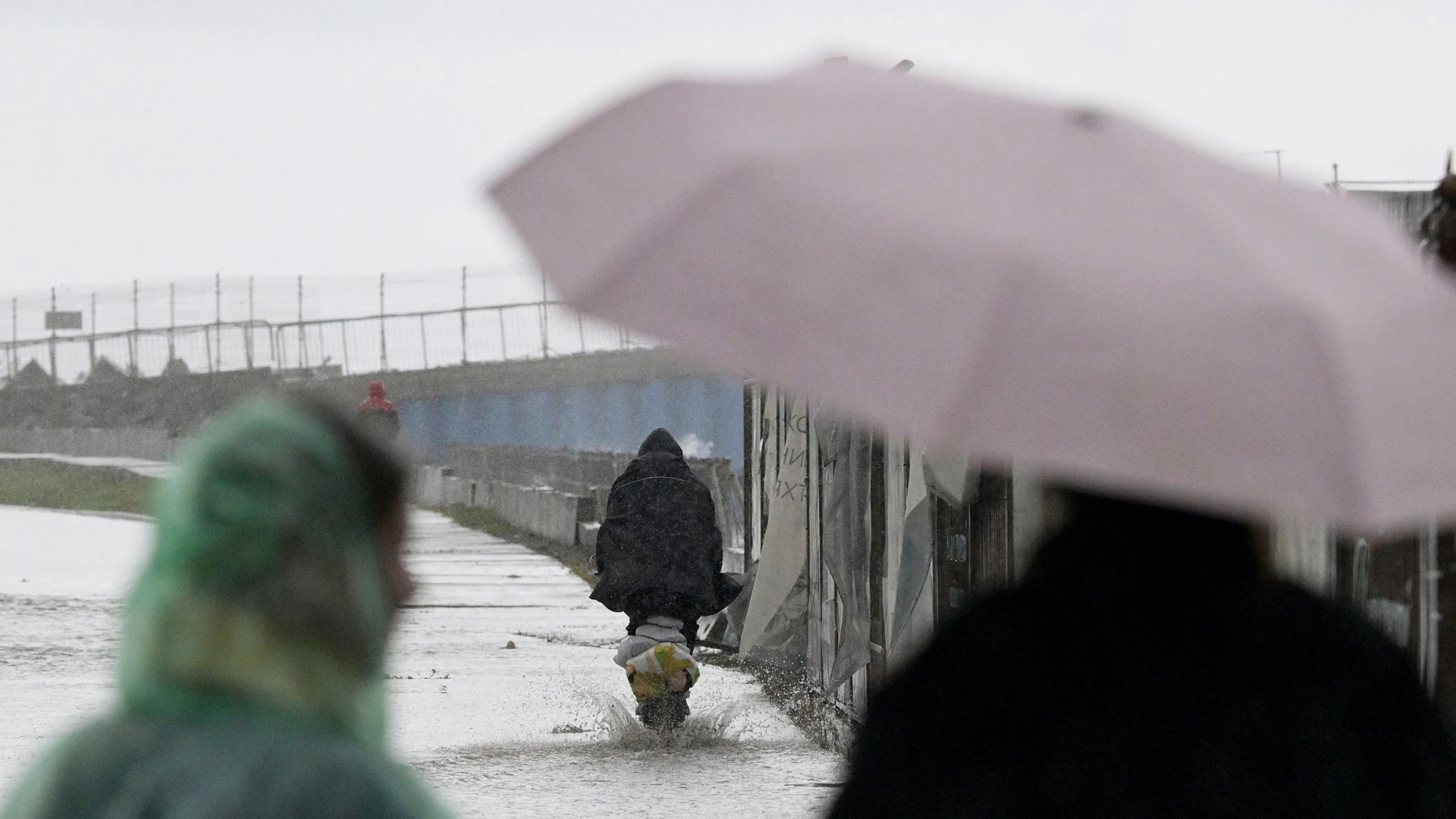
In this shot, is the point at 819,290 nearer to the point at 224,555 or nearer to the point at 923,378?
the point at 923,378

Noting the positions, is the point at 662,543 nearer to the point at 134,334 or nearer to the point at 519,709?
the point at 519,709

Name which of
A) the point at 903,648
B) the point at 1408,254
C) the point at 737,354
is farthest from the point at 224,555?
the point at 903,648

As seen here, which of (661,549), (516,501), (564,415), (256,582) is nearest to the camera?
(256,582)

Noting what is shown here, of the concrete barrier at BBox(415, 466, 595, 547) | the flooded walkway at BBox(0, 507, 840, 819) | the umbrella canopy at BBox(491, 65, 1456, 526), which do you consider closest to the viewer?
the umbrella canopy at BBox(491, 65, 1456, 526)

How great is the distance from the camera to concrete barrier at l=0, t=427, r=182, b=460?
148ft

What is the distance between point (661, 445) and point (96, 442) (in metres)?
38.6

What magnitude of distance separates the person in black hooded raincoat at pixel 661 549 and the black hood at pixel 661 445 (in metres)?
0.06

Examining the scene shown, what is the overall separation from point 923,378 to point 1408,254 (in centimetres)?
95

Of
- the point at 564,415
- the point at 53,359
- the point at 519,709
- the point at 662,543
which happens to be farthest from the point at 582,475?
the point at 53,359

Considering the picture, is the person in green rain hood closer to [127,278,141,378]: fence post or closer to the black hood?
the black hood

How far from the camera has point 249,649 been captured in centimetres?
213

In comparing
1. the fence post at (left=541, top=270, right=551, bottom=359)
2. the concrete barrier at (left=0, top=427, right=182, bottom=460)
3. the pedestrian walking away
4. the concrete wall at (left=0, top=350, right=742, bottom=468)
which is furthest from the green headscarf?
the fence post at (left=541, top=270, right=551, bottom=359)

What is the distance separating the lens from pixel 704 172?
9.36 ft

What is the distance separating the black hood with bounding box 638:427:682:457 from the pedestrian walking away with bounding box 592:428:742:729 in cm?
7
